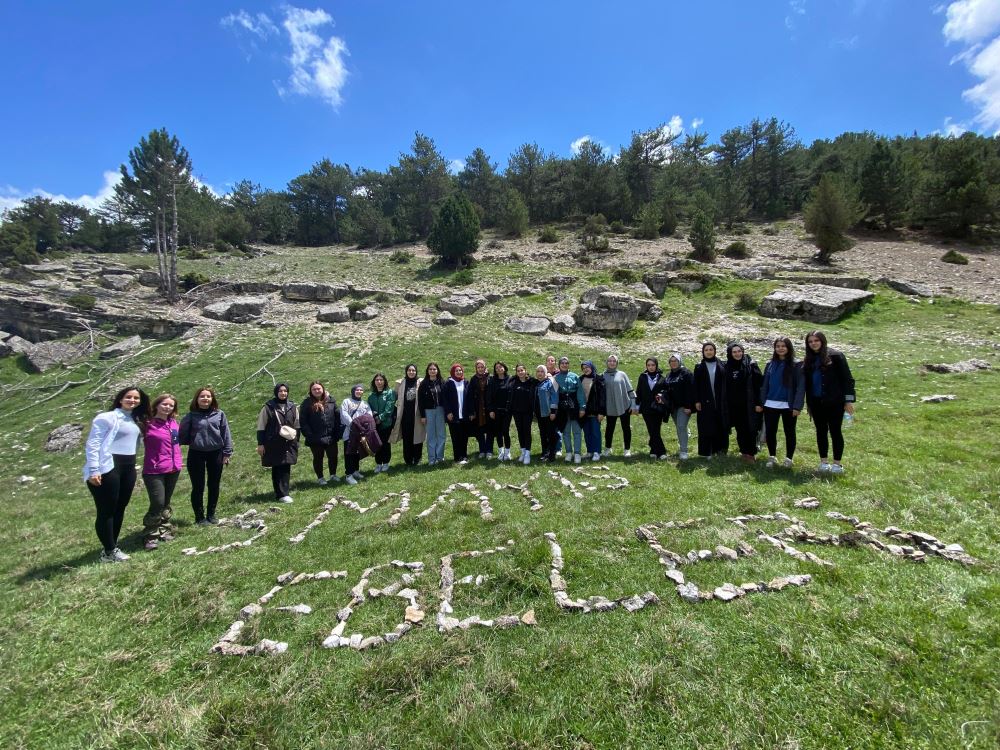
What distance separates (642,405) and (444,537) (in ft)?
20.0

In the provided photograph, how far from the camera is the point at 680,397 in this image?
1008cm

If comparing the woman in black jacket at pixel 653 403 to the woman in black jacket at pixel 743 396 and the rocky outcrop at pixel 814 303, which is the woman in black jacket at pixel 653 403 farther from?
the rocky outcrop at pixel 814 303

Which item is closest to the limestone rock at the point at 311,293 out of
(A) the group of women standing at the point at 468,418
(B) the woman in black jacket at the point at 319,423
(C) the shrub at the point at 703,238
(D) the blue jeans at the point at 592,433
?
(A) the group of women standing at the point at 468,418

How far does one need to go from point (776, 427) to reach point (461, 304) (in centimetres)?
2614

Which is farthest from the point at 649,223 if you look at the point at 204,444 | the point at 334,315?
the point at 204,444

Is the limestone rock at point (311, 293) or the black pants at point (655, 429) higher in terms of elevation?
the limestone rock at point (311, 293)

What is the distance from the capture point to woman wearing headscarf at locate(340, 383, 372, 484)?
10438mm

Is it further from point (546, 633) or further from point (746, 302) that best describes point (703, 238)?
point (546, 633)

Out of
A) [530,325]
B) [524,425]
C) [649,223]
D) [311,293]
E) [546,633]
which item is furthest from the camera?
[649,223]

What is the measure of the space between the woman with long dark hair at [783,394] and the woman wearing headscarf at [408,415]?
26.6 ft

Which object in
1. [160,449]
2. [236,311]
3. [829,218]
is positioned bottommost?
[160,449]

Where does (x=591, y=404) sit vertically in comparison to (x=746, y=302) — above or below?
below

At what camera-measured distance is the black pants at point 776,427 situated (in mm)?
8719

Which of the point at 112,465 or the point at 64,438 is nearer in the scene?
the point at 112,465
